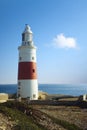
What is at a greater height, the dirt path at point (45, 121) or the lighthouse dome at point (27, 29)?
the lighthouse dome at point (27, 29)

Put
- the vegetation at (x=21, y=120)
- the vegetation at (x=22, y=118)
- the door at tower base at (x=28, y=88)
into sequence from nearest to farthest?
1. the vegetation at (x=21, y=120)
2. the vegetation at (x=22, y=118)
3. the door at tower base at (x=28, y=88)

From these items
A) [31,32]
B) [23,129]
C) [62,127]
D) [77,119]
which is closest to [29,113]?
[62,127]

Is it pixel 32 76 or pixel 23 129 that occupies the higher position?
pixel 32 76

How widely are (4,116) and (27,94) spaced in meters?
19.5

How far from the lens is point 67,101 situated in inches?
1220

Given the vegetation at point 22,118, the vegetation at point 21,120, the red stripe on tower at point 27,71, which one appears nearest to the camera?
the vegetation at point 21,120

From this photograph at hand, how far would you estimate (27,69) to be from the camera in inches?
1321

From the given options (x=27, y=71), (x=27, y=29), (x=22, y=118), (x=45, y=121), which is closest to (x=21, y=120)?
(x=22, y=118)

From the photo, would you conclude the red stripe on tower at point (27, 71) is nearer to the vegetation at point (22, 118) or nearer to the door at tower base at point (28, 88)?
the door at tower base at point (28, 88)

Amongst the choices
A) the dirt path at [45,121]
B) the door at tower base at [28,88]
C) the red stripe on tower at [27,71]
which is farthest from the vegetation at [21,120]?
the door at tower base at [28,88]

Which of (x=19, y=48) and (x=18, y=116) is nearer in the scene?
(x=18, y=116)

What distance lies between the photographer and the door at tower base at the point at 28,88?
3378 cm

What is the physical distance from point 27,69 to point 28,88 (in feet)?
7.36

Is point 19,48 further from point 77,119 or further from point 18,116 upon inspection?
point 18,116
